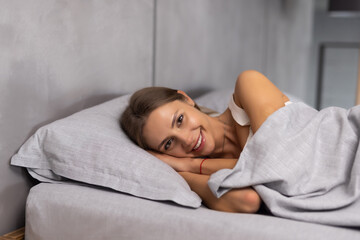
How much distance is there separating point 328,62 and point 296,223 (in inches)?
173

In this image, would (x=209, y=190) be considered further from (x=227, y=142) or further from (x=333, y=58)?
(x=333, y=58)

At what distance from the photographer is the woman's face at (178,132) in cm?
130

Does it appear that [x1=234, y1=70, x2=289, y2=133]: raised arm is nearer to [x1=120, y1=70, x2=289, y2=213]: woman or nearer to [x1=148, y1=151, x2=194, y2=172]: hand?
[x1=120, y1=70, x2=289, y2=213]: woman

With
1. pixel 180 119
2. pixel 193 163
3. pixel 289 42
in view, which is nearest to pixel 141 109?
pixel 180 119

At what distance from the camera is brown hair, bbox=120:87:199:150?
1315 mm

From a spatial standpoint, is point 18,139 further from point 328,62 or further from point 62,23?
point 328,62

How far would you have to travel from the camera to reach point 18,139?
4.07 feet

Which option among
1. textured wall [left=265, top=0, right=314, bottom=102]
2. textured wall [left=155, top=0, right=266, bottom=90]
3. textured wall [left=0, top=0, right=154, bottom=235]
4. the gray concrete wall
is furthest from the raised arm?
the gray concrete wall

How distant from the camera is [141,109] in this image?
52.9 inches

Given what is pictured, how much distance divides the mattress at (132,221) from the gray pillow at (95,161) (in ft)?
0.10

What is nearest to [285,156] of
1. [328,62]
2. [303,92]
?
[303,92]

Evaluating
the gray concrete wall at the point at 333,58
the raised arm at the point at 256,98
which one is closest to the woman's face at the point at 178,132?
the raised arm at the point at 256,98

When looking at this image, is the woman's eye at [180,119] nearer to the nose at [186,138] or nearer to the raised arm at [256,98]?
the nose at [186,138]

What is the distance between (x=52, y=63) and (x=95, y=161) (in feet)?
1.16
